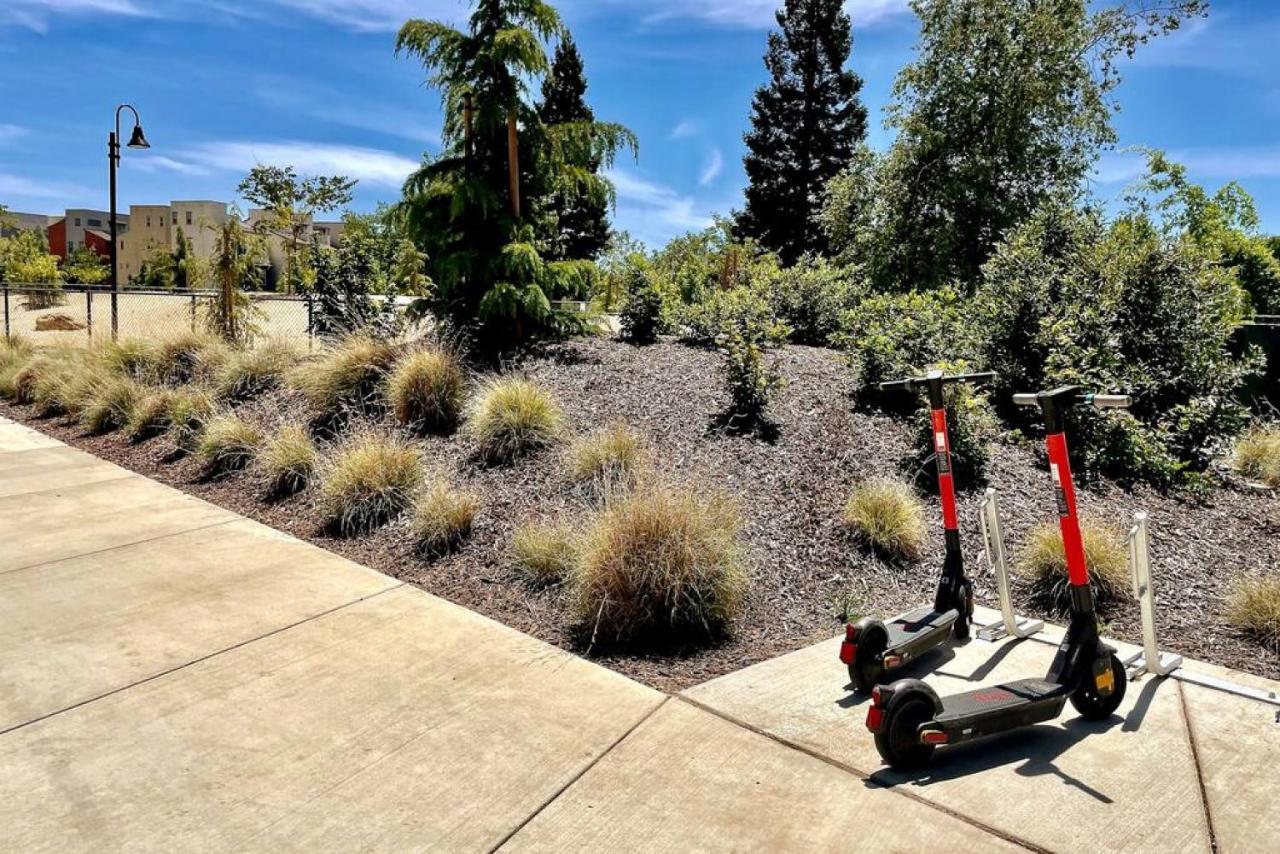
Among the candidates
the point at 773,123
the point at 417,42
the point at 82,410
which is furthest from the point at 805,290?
the point at 773,123

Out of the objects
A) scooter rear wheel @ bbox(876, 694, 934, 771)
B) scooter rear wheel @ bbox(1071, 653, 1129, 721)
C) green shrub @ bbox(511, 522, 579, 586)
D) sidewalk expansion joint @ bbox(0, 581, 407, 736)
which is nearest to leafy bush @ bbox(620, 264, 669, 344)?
green shrub @ bbox(511, 522, 579, 586)

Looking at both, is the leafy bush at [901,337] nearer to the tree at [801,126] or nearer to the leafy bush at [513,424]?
the leafy bush at [513,424]

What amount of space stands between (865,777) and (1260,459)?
6.38 meters

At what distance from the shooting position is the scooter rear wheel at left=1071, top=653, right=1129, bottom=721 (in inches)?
134

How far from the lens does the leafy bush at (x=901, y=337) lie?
25.4ft

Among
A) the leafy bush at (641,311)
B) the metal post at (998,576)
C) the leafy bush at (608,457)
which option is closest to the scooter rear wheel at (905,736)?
the metal post at (998,576)

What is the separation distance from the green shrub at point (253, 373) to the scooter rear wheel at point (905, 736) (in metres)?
7.99

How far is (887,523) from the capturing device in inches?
216

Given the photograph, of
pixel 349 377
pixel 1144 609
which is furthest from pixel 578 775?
pixel 349 377

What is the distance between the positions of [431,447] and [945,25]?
14.0 meters

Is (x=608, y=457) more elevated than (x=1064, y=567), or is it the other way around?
(x=608, y=457)

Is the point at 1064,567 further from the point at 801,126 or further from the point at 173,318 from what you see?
the point at 801,126

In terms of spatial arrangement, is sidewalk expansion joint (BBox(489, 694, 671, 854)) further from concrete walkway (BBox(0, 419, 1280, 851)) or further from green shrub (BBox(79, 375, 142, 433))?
green shrub (BBox(79, 375, 142, 433))

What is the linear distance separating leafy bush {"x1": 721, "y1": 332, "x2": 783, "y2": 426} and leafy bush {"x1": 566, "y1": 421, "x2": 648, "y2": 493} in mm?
1083
